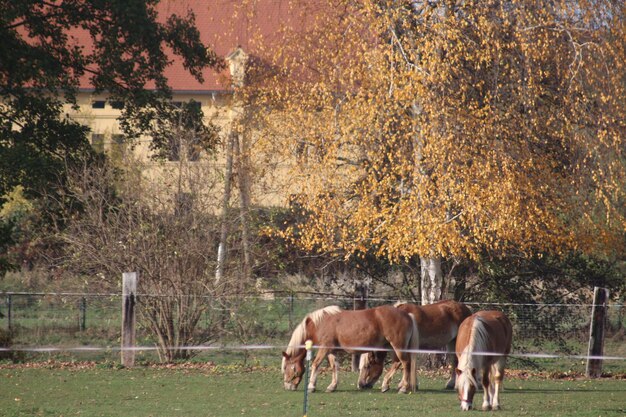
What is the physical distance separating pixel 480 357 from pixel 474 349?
0.17 meters

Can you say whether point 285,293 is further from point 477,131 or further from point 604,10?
point 604,10

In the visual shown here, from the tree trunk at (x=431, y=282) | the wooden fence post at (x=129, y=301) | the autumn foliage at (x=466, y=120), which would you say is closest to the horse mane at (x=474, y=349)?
the autumn foliage at (x=466, y=120)

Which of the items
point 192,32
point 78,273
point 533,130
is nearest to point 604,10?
point 533,130

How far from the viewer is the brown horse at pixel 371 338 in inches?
591

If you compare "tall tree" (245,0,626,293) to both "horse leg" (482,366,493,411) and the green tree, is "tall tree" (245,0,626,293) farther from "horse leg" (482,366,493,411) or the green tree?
"horse leg" (482,366,493,411)

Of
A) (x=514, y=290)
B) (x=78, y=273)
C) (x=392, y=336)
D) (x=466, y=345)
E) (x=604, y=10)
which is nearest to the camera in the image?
(x=466, y=345)

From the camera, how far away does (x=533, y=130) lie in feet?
61.0

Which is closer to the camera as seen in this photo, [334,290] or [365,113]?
[365,113]

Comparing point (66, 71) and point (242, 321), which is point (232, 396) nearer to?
point (242, 321)

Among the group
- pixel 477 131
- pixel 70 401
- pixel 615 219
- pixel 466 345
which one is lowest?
pixel 70 401

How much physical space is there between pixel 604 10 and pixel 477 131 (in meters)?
3.12

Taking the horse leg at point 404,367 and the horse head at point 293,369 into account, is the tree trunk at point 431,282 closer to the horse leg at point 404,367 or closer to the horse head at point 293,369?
the horse leg at point 404,367

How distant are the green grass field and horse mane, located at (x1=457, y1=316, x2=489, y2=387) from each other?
21.0 inches

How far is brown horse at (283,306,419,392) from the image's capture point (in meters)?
15.0
